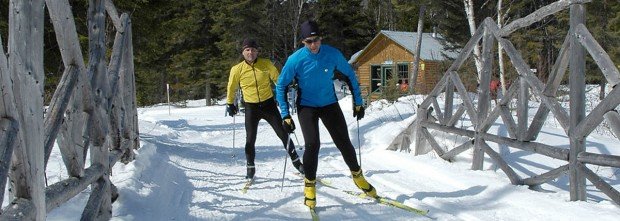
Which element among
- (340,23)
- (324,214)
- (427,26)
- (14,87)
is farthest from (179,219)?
(427,26)

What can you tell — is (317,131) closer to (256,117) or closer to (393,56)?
(256,117)

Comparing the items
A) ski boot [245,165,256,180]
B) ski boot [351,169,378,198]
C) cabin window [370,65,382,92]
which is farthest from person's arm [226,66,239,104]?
cabin window [370,65,382,92]

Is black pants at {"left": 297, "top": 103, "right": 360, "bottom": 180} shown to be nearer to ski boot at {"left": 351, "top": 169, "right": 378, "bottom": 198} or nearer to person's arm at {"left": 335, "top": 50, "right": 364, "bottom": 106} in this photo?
ski boot at {"left": 351, "top": 169, "right": 378, "bottom": 198}

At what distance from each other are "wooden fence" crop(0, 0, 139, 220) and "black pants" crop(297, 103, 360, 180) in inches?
72.7

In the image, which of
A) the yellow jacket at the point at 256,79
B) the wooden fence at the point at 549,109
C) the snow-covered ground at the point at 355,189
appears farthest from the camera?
the yellow jacket at the point at 256,79

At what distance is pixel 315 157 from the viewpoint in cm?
528

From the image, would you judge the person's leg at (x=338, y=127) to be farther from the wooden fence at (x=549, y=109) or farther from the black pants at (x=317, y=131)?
the wooden fence at (x=549, y=109)

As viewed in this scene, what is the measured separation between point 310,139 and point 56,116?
2.61 metres

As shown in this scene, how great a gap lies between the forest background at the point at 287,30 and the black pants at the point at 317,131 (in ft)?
29.0

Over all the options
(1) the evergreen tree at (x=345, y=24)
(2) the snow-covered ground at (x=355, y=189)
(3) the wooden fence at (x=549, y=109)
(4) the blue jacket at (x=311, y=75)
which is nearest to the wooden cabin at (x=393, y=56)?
(1) the evergreen tree at (x=345, y=24)

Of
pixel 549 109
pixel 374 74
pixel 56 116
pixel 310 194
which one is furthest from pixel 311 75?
pixel 374 74

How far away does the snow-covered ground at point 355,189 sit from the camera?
4.52 meters

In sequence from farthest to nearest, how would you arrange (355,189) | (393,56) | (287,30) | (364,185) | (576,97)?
(287,30), (393,56), (355,189), (364,185), (576,97)

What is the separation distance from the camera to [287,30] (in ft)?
124
